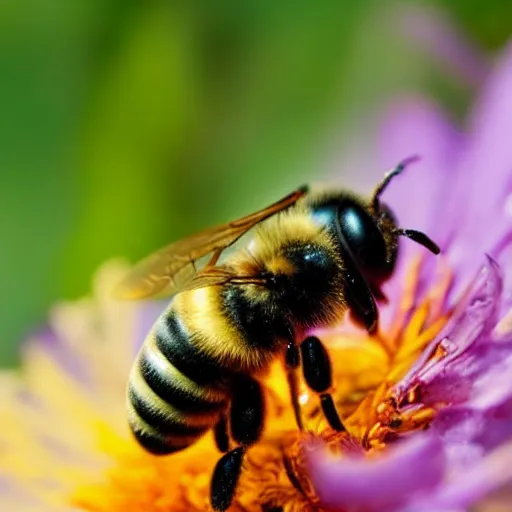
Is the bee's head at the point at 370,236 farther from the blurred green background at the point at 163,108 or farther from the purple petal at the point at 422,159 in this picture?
the blurred green background at the point at 163,108

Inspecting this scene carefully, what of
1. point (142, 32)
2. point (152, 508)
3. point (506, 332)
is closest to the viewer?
point (506, 332)

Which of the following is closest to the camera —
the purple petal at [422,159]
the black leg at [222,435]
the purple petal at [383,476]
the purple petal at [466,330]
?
the purple petal at [383,476]

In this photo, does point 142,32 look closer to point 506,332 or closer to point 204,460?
point 204,460

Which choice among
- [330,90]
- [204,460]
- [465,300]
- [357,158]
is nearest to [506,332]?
[465,300]

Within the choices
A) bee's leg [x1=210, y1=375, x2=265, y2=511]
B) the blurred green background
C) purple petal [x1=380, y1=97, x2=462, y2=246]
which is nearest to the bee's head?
bee's leg [x1=210, y1=375, x2=265, y2=511]

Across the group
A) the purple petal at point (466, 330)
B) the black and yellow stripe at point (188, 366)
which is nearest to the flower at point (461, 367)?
the purple petal at point (466, 330)

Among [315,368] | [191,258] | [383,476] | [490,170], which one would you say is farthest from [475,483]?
[490,170]

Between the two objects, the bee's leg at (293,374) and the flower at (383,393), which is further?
the bee's leg at (293,374)
